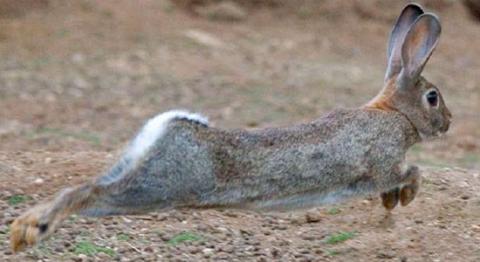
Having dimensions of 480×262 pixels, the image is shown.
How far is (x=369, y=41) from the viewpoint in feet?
41.4

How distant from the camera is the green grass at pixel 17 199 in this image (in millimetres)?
5824

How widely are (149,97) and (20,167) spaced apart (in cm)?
376

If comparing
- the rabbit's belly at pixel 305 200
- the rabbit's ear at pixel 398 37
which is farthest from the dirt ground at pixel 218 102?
the rabbit's ear at pixel 398 37

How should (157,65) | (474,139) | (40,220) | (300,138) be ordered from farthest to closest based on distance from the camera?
(157,65), (474,139), (300,138), (40,220)

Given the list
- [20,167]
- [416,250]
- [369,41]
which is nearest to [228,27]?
[369,41]

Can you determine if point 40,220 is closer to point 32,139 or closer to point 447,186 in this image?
point 447,186

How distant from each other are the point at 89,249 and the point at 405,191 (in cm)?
138

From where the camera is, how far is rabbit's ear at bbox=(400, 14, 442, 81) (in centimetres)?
592

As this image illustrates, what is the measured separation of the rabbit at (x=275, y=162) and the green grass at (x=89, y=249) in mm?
587

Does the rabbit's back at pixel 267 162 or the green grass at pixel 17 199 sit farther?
the green grass at pixel 17 199

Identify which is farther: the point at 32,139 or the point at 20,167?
the point at 32,139

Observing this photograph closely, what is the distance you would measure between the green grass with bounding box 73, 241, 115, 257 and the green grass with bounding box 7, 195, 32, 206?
531mm

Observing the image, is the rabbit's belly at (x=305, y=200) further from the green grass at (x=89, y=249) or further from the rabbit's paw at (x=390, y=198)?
the green grass at (x=89, y=249)

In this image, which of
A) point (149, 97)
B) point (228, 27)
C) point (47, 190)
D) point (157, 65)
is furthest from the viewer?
point (228, 27)
